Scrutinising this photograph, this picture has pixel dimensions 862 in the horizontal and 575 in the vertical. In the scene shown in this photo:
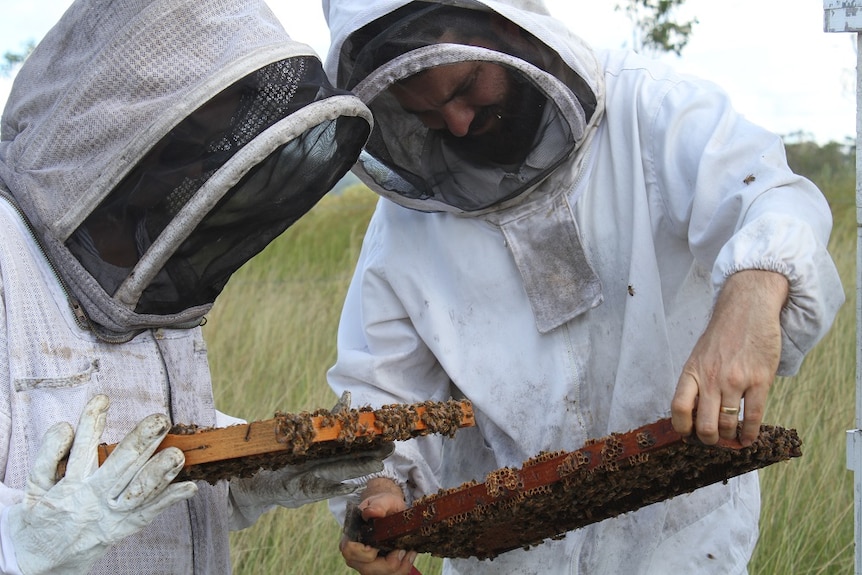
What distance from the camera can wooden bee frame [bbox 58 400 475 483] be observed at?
2.22 meters

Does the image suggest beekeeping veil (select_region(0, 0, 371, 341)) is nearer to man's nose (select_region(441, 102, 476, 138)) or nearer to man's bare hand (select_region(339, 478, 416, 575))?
man's nose (select_region(441, 102, 476, 138))

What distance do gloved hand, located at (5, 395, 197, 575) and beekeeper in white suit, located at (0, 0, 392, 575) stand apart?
0.52ft

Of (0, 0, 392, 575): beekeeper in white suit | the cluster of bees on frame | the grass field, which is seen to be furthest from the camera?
the grass field

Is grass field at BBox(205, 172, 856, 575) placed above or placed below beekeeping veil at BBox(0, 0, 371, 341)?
below

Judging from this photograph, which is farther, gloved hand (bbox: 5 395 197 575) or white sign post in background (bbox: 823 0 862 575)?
white sign post in background (bbox: 823 0 862 575)

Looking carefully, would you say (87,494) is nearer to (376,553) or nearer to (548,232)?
(376,553)

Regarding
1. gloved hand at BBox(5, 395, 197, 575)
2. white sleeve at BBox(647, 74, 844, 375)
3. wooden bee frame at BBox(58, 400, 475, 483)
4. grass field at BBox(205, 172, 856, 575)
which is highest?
white sleeve at BBox(647, 74, 844, 375)

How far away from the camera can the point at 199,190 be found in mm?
2658

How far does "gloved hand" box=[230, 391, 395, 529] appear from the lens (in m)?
2.96

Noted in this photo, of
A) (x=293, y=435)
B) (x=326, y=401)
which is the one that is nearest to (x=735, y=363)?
(x=293, y=435)

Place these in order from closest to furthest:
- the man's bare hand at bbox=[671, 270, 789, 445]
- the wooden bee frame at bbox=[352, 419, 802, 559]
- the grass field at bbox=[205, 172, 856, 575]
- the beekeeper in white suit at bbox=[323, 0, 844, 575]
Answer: the man's bare hand at bbox=[671, 270, 789, 445] < the wooden bee frame at bbox=[352, 419, 802, 559] < the beekeeper in white suit at bbox=[323, 0, 844, 575] < the grass field at bbox=[205, 172, 856, 575]

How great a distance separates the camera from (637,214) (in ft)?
10.6

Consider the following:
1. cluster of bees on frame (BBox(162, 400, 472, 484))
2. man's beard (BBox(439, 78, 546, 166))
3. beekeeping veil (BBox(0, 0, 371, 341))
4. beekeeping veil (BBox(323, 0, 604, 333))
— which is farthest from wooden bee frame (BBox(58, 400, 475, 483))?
man's beard (BBox(439, 78, 546, 166))

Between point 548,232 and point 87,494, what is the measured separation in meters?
1.80
